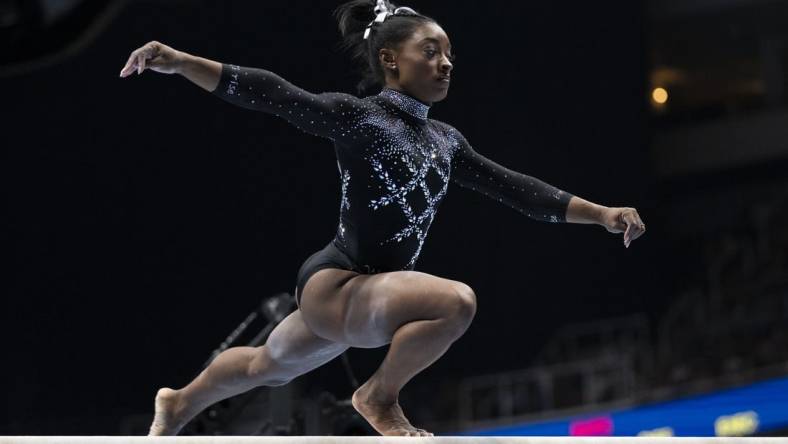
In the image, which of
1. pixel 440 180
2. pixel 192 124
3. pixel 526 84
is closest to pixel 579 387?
pixel 526 84

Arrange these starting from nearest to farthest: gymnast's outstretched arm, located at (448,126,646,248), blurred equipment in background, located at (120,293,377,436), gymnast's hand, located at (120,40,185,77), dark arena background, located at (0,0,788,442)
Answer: gymnast's hand, located at (120,40,185,77) → gymnast's outstretched arm, located at (448,126,646,248) → blurred equipment in background, located at (120,293,377,436) → dark arena background, located at (0,0,788,442)

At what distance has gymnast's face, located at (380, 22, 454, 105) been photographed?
129 inches

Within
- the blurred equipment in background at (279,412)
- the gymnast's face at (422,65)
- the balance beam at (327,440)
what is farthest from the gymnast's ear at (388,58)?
the blurred equipment in background at (279,412)

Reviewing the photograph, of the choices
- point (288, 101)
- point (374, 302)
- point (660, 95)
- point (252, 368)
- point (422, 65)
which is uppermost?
point (660, 95)

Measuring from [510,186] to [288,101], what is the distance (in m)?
0.83

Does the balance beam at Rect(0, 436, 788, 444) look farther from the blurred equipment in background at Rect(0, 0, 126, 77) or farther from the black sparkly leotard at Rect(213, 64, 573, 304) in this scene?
the blurred equipment in background at Rect(0, 0, 126, 77)

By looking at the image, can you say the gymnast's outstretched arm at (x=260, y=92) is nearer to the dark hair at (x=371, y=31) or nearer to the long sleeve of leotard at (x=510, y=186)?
the dark hair at (x=371, y=31)

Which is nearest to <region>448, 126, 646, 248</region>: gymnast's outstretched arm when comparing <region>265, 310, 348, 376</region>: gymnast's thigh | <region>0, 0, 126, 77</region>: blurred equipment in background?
<region>265, 310, 348, 376</region>: gymnast's thigh

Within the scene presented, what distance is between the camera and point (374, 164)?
3.17m

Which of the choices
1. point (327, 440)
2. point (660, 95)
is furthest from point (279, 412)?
point (660, 95)

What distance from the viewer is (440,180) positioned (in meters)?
3.31

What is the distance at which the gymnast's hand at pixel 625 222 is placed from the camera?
3193 mm

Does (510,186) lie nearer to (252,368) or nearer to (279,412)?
(252,368)

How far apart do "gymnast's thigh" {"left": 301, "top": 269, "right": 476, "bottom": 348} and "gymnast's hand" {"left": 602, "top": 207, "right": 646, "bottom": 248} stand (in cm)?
55
